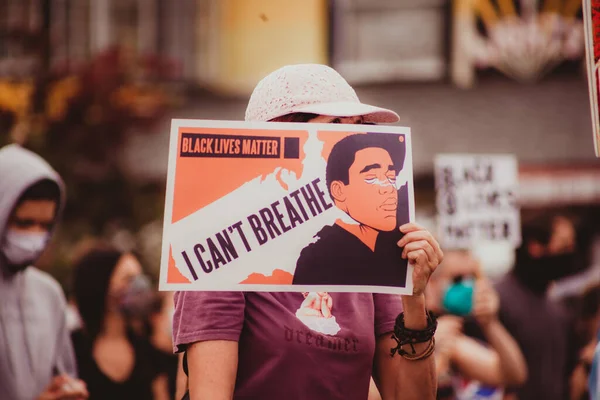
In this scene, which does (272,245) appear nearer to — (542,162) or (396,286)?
(396,286)

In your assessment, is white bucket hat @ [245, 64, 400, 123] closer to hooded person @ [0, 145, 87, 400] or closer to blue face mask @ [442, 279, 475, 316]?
hooded person @ [0, 145, 87, 400]

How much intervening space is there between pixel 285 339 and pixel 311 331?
0.23ft

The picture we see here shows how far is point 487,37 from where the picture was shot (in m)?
12.7

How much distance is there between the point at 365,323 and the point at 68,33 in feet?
41.6

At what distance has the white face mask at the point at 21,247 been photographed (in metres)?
3.70

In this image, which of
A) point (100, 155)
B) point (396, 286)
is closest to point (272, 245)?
point (396, 286)

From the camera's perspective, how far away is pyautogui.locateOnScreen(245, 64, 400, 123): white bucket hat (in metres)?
2.32

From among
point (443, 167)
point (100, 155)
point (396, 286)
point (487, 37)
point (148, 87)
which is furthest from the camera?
point (487, 37)

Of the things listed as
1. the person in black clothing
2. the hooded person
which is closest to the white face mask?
the hooded person

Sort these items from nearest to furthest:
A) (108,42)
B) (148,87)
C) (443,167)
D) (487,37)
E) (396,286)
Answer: (396,286) → (443,167) → (148,87) → (487,37) → (108,42)

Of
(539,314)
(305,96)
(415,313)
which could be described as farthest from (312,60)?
(415,313)

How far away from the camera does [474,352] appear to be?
16.5 ft

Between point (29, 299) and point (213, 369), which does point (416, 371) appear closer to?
point (213, 369)

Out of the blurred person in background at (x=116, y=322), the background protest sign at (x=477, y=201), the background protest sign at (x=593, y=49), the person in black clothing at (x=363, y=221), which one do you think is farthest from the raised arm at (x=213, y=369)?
the background protest sign at (x=477, y=201)
